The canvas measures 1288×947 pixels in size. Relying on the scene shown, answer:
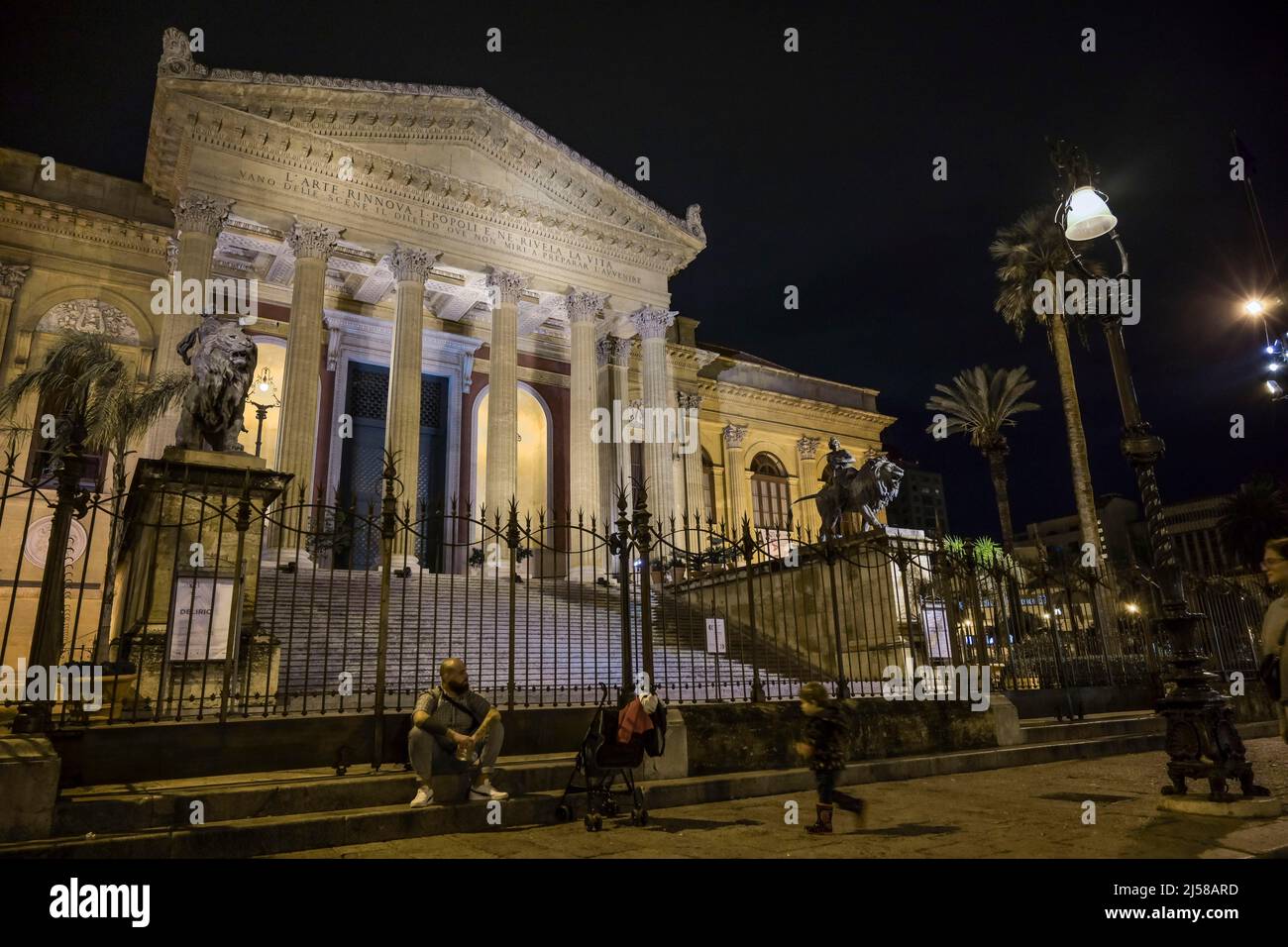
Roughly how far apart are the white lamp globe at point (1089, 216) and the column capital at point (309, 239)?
17134 mm

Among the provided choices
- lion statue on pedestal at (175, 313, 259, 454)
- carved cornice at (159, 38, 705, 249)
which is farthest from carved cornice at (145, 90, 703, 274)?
lion statue on pedestal at (175, 313, 259, 454)

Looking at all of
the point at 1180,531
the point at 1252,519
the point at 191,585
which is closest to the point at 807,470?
the point at 191,585

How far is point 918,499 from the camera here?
92500 millimetres

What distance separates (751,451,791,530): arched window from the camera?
30.9 metres

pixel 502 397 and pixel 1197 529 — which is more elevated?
pixel 1197 529

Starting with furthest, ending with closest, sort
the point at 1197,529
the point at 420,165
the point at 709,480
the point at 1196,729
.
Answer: the point at 1197,529 → the point at 709,480 → the point at 420,165 → the point at 1196,729

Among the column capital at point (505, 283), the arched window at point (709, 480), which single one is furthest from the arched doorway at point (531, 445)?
the arched window at point (709, 480)

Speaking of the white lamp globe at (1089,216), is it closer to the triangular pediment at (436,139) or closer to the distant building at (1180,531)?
the triangular pediment at (436,139)

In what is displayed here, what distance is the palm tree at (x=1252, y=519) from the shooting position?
42812 mm

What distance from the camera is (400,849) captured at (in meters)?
4.92

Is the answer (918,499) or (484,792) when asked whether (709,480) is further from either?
(918,499)

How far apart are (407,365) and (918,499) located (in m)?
83.1

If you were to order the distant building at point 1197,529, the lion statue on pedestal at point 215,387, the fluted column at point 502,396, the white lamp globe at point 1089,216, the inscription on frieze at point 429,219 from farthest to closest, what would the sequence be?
the distant building at point 1197,529, the fluted column at point 502,396, the inscription on frieze at point 429,219, the lion statue on pedestal at point 215,387, the white lamp globe at point 1089,216

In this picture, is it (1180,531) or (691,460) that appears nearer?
(691,460)
